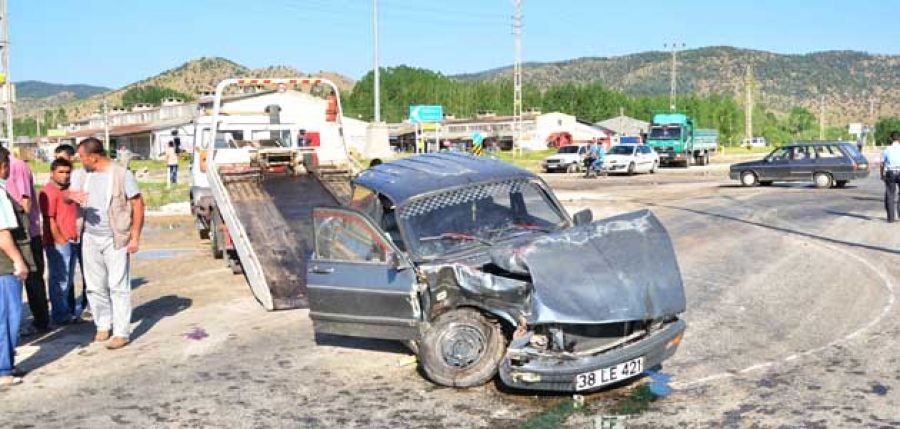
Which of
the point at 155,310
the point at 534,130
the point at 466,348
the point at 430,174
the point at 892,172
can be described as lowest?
the point at 155,310

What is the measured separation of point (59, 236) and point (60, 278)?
497mm

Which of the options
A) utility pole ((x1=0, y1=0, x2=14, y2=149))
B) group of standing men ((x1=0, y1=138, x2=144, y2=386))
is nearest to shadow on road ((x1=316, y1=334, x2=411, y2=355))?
group of standing men ((x1=0, y1=138, x2=144, y2=386))

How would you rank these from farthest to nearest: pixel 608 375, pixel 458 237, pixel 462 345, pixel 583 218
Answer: pixel 583 218
pixel 458 237
pixel 462 345
pixel 608 375

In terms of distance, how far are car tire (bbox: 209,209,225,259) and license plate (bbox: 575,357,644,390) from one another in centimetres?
817

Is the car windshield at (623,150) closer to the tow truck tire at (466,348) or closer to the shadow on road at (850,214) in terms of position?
the shadow on road at (850,214)

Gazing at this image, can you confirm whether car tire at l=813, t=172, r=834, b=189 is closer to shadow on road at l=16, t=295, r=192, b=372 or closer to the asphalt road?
the asphalt road

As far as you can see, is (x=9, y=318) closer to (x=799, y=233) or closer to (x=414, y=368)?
(x=414, y=368)

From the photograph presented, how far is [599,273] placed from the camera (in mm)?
6223

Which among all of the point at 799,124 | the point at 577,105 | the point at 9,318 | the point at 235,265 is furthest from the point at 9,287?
the point at 799,124

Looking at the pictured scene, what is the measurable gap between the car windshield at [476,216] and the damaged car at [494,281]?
0.04ft

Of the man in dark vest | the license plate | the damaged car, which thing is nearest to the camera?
the license plate

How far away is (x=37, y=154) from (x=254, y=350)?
8255 centimetres

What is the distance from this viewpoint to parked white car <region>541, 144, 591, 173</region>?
44.4m

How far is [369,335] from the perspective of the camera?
710 centimetres
